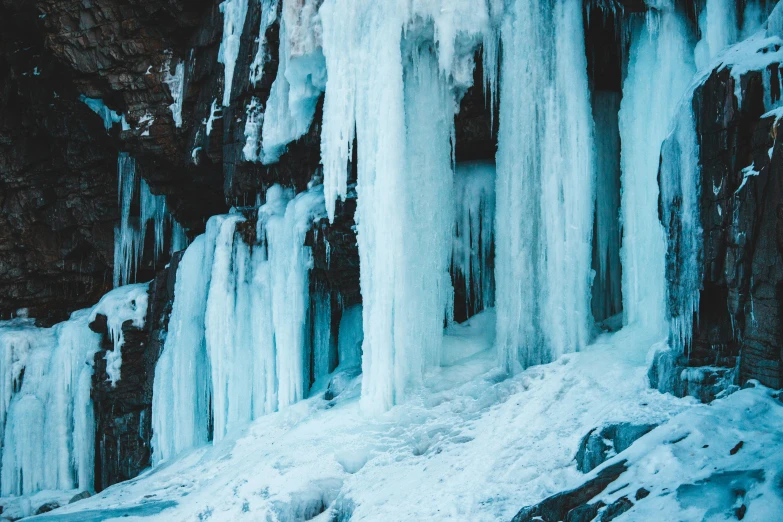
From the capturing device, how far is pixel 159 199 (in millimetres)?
20625

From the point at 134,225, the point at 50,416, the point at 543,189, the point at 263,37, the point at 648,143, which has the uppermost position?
the point at 263,37

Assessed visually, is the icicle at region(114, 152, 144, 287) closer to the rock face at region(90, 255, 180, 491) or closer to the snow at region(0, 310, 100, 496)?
the snow at region(0, 310, 100, 496)

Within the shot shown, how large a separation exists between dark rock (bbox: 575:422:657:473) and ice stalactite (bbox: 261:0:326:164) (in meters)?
8.74

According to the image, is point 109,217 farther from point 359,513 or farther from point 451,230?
point 359,513

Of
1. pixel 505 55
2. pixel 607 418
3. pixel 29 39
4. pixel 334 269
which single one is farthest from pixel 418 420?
pixel 29 39

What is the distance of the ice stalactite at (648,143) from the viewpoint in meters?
11.3

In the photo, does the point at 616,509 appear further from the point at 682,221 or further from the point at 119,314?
the point at 119,314

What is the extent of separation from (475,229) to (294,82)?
4393 mm

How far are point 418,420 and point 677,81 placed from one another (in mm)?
6155

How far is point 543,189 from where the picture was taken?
482 inches

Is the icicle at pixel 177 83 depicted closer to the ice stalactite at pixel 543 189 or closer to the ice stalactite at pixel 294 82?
the ice stalactite at pixel 294 82

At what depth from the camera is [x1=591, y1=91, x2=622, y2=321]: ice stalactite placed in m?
13.1

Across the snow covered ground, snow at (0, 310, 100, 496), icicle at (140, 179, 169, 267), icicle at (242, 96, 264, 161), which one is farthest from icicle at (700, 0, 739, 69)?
snow at (0, 310, 100, 496)

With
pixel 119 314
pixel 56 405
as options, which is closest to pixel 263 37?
pixel 119 314
